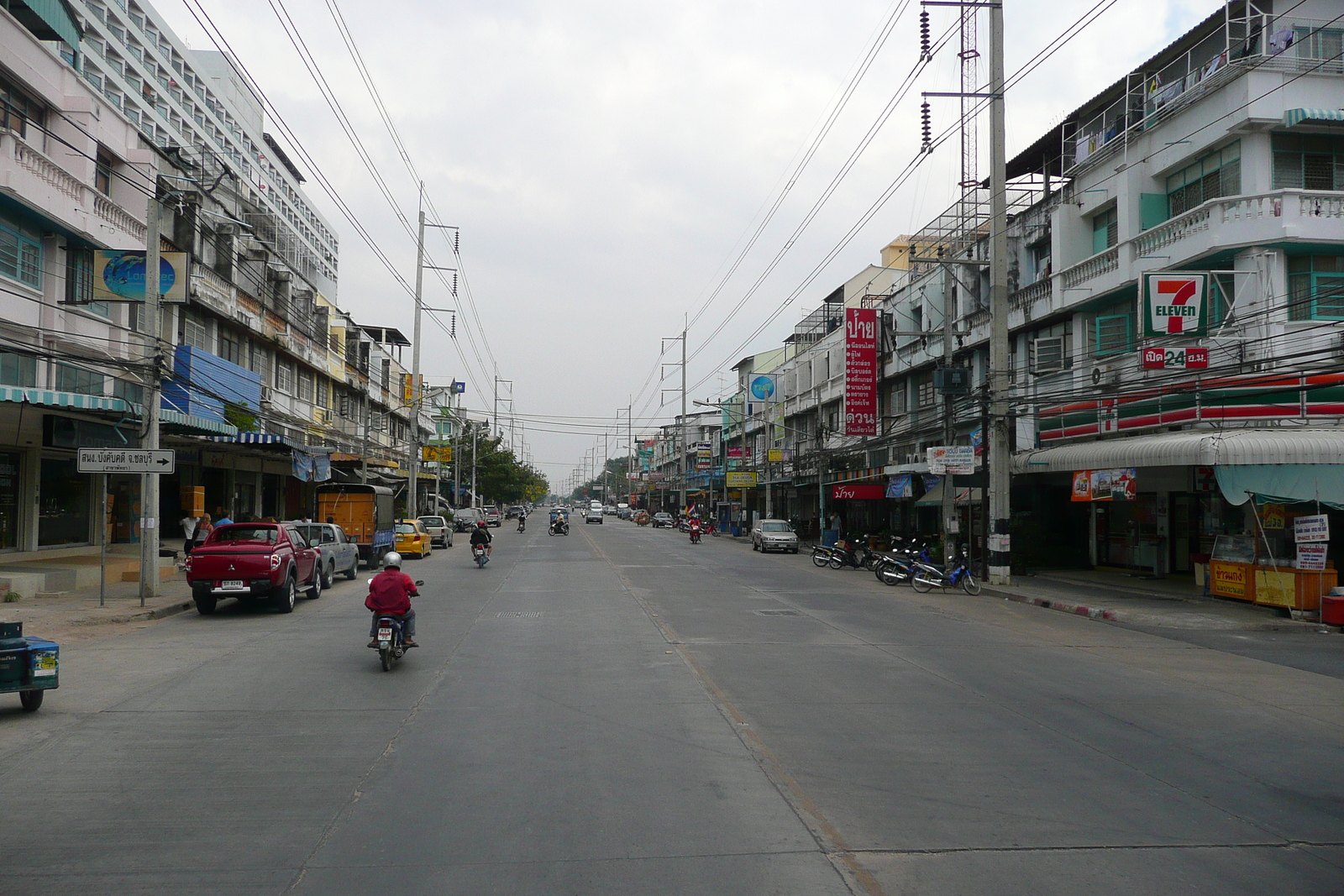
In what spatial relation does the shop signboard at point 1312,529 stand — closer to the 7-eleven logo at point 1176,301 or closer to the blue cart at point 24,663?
the 7-eleven logo at point 1176,301

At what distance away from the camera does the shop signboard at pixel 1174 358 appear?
21.7m

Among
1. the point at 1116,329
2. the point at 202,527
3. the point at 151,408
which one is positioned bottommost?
the point at 202,527

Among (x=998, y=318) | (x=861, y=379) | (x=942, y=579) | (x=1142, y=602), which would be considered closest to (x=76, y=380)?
(x=942, y=579)

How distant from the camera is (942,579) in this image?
25297 mm

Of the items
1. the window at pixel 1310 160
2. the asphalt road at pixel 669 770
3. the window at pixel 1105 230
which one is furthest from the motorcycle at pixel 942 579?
the window at pixel 1310 160

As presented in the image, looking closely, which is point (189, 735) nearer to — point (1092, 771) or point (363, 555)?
point (1092, 771)

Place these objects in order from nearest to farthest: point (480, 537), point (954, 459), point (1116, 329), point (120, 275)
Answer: point (120, 275) < point (1116, 329) < point (954, 459) < point (480, 537)

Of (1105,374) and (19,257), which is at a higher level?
(19,257)

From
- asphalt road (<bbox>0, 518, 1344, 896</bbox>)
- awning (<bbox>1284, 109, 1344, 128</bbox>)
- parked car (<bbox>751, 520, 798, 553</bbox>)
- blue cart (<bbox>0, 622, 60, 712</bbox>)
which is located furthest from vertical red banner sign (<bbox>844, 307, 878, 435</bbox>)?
blue cart (<bbox>0, 622, 60, 712</bbox>)

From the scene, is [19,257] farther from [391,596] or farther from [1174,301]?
[1174,301]

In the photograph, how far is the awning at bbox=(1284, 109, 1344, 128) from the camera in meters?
21.5

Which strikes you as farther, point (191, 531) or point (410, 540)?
point (410, 540)

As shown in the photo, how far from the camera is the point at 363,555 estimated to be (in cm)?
3247

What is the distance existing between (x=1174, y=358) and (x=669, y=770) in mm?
19227
